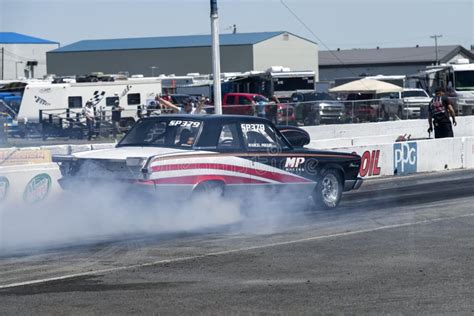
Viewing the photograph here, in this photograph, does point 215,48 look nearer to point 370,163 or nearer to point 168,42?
point 370,163

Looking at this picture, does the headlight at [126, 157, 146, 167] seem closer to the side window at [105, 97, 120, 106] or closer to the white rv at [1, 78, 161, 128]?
the white rv at [1, 78, 161, 128]

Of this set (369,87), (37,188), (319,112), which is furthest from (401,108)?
(37,188)

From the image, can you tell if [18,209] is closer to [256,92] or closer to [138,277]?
[138,277]

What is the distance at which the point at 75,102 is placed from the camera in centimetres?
4288

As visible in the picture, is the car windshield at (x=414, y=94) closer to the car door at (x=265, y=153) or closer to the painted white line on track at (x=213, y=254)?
the painted white line on track at (x=213, y=254)

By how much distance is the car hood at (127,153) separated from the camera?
41.8ft

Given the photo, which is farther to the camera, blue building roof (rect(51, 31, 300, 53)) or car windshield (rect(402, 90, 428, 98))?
blue building roof (rect(51, 31, 300, 53))

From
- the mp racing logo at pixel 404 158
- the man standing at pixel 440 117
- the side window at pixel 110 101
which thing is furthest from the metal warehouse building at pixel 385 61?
the mp racing logo at pixel 404 158

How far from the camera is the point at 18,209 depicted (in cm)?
1380

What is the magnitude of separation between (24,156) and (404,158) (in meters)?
8.94

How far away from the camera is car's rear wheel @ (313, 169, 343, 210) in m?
15.1

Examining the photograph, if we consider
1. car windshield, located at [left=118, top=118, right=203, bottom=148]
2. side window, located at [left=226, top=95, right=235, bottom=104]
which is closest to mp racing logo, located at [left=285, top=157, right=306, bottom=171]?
car windshield, located at [left=118, top=118, right=203, bottom=148]

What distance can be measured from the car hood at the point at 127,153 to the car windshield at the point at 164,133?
28 cm

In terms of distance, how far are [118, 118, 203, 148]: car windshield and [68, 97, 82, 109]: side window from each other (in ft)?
95.7
